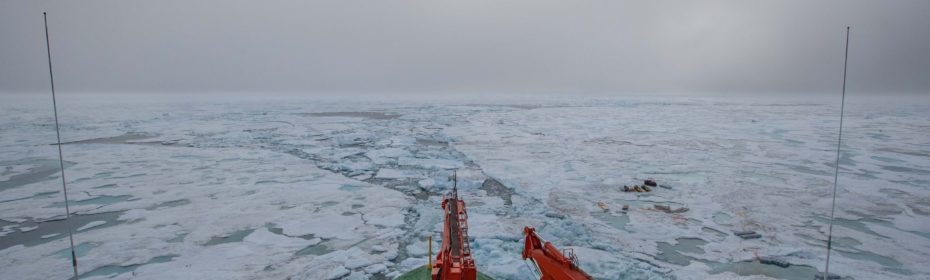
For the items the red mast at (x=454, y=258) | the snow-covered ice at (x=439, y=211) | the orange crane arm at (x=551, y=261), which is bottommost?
the snow-covered ice at (x=439, y=211)

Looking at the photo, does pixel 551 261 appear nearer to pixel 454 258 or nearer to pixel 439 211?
pixel 454 258

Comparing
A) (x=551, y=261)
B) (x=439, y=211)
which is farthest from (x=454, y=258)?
(x=439, y=211)

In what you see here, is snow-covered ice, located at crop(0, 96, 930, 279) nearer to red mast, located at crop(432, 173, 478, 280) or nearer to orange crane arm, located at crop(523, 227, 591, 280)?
orange crane arm, located at crop(523, 227, 591, 280)

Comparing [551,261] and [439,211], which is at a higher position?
[551,261]

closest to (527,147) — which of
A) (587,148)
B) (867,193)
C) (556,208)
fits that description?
(587,148)

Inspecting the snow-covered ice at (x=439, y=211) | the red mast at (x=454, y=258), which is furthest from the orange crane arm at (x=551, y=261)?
the snow-covered ice at (x=439, y=211)

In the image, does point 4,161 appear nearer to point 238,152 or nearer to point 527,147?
point 238,152

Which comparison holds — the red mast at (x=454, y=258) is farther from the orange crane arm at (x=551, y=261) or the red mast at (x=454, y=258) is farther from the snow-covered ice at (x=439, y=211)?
the snow-covered ice at (x=439, y=211)
